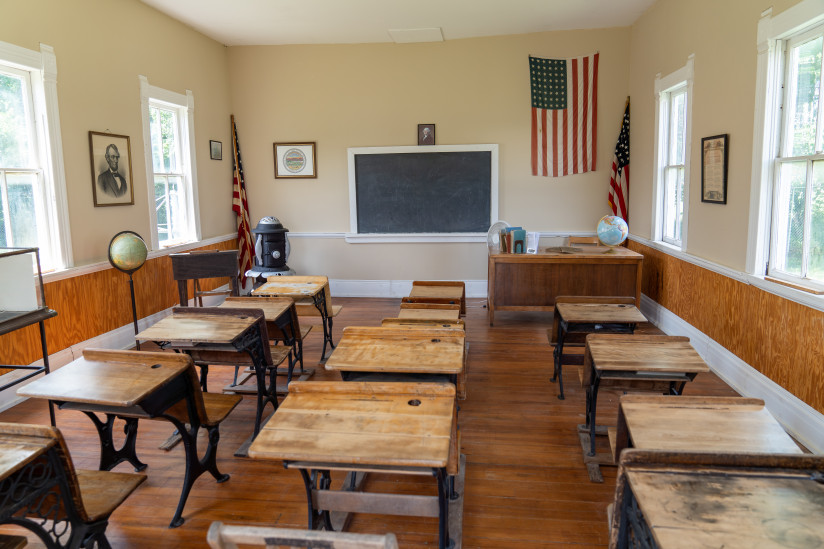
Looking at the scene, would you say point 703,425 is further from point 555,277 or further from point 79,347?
point 79,347

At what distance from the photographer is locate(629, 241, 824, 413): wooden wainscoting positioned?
3.30 meters

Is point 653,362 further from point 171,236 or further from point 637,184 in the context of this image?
point 171,236

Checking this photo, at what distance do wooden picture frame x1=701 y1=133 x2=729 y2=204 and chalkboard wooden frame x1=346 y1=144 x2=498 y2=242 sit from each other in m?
2.91

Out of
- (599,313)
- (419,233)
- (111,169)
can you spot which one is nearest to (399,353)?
(599,313)

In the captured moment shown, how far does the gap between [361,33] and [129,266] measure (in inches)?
156

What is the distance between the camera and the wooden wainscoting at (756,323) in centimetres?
330

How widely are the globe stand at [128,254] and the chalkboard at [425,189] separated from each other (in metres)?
3.15

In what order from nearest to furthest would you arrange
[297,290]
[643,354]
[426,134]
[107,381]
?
[107,381], [643,354], [297,290], [426,134]

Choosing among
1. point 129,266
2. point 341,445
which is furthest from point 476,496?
point 129,266

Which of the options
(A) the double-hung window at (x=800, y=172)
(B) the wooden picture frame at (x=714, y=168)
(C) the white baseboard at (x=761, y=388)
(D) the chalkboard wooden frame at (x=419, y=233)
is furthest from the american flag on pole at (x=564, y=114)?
(A) the double-hung window at (x=800, y=172)

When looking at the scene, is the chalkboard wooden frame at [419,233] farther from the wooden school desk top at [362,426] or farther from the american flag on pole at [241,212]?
the wooden school desk top at [362,426]

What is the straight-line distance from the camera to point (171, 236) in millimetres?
6418

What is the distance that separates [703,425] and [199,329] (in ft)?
8.34

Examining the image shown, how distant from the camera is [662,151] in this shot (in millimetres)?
6016
